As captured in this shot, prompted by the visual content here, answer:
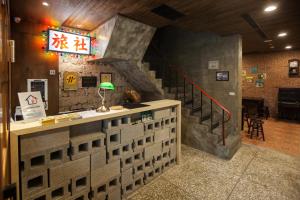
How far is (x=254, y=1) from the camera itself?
2791 mm

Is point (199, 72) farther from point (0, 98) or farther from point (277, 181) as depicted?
point (0, 98)

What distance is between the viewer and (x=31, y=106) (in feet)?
6.46

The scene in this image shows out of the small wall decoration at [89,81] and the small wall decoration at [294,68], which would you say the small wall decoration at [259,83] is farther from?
the small wall decoration at [89,81]

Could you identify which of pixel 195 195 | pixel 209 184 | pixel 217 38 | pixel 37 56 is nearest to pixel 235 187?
pixel 209 184

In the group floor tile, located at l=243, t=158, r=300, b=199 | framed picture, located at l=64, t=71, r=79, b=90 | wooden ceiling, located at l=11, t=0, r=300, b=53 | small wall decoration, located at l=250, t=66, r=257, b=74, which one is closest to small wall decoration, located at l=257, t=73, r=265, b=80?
small wall decoration, located at l=250, t=66, r=257, b=74

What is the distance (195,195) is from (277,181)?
1.66m

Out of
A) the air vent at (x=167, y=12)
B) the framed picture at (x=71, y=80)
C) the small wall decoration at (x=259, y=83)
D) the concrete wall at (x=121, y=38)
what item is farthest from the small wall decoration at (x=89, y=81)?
Answer: the small wall decoration at (x=259, y=83)

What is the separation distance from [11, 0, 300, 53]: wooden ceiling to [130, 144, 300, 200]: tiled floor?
3.15 meters

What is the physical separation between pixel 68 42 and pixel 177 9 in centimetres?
251

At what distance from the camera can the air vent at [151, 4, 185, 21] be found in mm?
3093

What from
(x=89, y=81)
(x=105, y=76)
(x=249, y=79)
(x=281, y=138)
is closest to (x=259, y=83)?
(x=249, y=79)

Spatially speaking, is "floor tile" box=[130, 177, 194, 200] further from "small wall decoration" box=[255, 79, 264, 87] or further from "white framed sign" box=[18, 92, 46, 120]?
"small wall decoration" box=[255, 79, 264, 87]

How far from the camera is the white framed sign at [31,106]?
1.89 m

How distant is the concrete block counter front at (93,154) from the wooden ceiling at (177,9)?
1.85 metres
